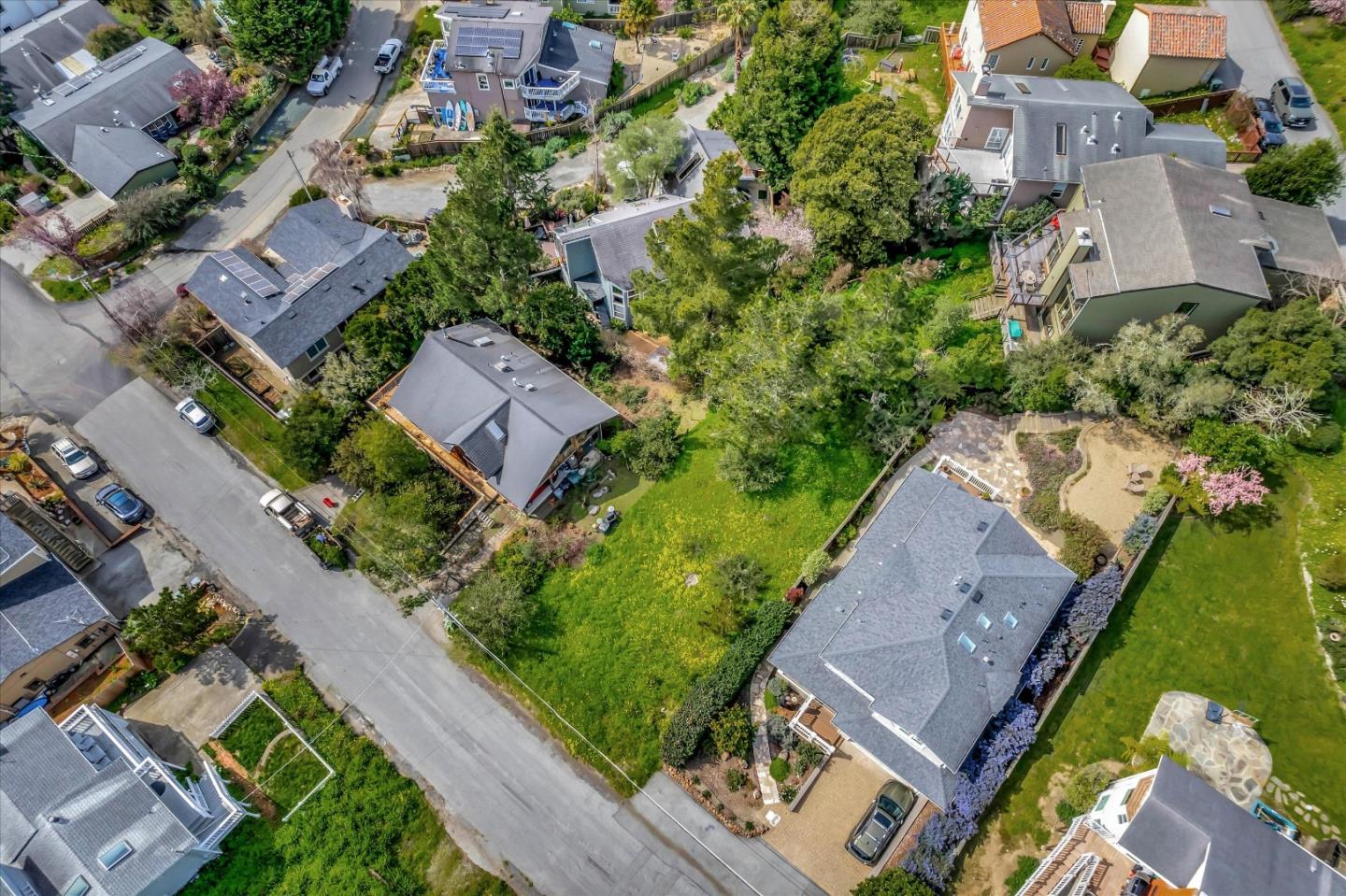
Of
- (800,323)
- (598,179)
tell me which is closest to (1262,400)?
(800,323)

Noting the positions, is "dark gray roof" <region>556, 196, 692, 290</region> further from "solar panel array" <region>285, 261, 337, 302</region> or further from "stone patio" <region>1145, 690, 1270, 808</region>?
"stone patio" <region>1145, 690, 1270, 808</region>

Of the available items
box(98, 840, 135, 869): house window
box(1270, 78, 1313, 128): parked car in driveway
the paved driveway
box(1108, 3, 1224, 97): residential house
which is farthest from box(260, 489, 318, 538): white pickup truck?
box(1270, 78, 1313, 128): parked car in driveway

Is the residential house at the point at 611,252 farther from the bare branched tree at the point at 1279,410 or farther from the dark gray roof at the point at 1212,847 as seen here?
the dark gray roof at the point at 1212,847

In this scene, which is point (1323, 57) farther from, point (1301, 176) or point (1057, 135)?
point (1057, 135)

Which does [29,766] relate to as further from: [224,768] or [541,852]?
[541,852]

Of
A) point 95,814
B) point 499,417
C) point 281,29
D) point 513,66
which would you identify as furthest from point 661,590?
point 281,29

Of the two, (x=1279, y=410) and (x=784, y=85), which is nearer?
(x=1279, y=410)
